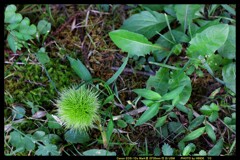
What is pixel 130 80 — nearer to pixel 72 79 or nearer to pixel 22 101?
pixel 72 79

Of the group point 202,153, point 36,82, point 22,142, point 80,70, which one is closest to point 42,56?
point 36,82

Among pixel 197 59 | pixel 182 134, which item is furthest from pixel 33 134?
pixel 197 59

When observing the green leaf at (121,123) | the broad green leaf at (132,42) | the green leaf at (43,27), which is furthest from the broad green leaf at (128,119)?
the green leaf at (43,27)

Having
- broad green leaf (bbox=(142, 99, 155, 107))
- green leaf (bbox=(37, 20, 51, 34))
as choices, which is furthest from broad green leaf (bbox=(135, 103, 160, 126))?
green leaf (bbox=(37, 20, 51, 34))

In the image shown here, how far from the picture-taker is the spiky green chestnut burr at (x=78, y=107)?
6.22 ft

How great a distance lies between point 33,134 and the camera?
2.10m

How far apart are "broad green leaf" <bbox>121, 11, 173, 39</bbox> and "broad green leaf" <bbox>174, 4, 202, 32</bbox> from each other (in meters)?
0.11

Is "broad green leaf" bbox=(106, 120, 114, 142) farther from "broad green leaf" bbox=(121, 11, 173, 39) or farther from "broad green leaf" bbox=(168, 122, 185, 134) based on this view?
"broad green leaf" bbox=(121, 11, 173, 39)

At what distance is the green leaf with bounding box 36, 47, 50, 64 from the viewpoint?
2.16 meters

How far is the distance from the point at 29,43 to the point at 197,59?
3.37 ft

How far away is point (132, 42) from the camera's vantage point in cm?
201

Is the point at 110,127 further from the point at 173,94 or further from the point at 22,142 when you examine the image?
the point at 22,142

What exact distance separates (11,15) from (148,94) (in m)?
0.96

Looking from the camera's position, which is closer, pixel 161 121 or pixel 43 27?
pixel 161 121
